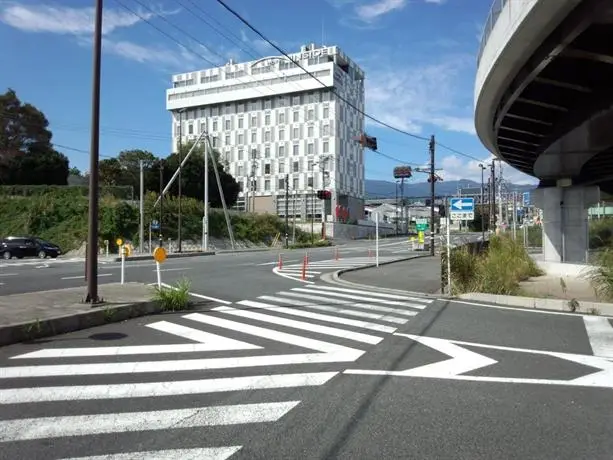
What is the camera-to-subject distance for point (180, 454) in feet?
14.6

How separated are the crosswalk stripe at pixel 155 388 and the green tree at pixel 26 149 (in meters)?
69.4

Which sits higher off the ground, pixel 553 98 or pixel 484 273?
pixel 553 98

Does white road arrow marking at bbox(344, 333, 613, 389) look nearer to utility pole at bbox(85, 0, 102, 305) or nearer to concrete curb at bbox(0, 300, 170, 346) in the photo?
concrete curb at bbox(0, 300, 170, 346)

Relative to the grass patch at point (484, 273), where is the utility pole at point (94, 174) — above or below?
above

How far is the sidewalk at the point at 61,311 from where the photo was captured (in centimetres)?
889

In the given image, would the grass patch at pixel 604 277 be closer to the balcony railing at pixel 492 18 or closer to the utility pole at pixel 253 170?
the balcony railing at pixel 492 18

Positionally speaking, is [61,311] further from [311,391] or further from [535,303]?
[535,303]

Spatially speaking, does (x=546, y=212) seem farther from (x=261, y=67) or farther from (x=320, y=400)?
(x=261, y=67)

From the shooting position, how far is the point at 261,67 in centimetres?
10881

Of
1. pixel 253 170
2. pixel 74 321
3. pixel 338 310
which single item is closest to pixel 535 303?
pixel 338 310

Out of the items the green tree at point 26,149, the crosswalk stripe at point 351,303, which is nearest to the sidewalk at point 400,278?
the crosswalk stripe at point 351,303

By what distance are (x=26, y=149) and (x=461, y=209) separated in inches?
2679

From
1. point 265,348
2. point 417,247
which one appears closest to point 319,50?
point 417,247

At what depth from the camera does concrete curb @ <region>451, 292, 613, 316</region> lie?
512 inches
